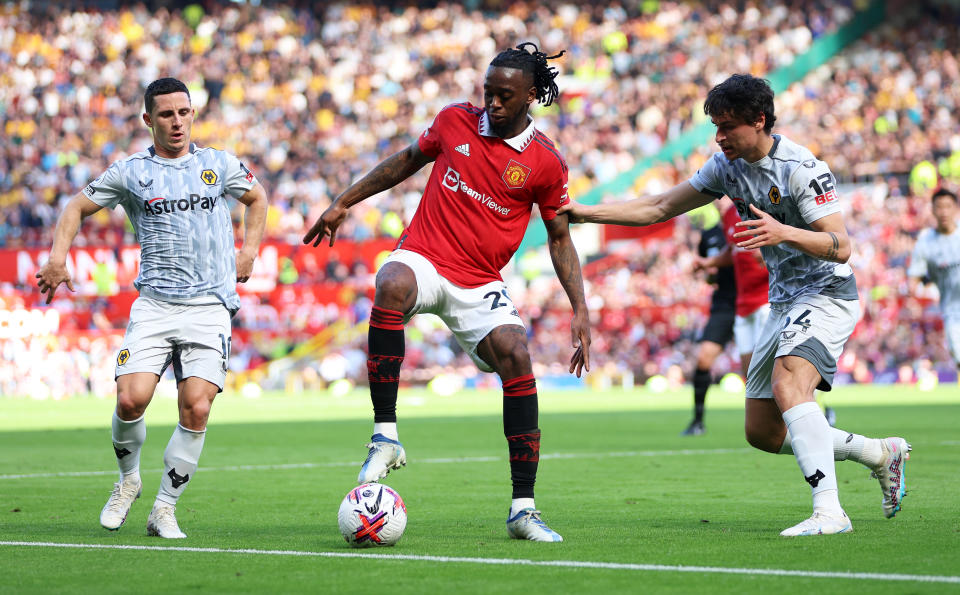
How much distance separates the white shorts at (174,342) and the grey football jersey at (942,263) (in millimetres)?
9328

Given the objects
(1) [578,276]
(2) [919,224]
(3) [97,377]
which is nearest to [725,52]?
(2) [919,224]

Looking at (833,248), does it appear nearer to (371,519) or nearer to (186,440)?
(371,519)

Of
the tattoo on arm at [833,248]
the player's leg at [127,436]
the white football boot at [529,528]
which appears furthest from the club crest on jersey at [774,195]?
the player's leg at [127,436]

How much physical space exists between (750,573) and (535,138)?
2.81m

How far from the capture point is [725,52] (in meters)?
41.8

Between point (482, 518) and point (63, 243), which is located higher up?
point (63, 243)

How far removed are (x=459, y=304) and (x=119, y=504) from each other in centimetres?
211

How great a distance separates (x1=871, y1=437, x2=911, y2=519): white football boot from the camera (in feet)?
24.3

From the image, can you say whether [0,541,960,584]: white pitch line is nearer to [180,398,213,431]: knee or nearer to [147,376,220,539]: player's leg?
[147,376,220,539]: player's leg

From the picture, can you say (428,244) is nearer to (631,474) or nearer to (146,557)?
(146,557)

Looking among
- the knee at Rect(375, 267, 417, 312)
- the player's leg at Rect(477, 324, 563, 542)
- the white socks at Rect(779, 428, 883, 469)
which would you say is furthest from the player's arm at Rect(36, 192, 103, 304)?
the white socks at Rect(779, 428, 883, 469)

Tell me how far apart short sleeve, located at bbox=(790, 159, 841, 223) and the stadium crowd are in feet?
85.3

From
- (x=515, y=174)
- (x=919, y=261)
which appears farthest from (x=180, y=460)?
(x=919, y=261)

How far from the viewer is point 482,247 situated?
7258 millimetres
